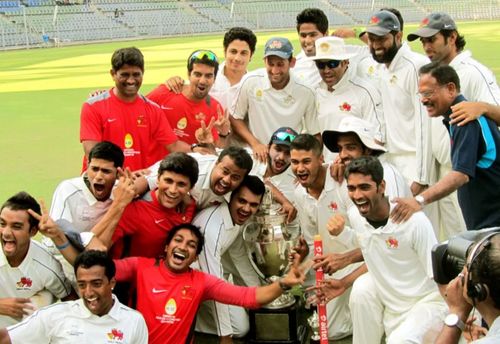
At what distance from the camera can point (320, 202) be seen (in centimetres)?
573

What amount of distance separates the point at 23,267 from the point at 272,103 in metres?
2.67

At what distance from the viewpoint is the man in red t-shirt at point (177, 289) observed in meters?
4.94

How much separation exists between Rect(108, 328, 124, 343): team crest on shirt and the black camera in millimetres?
2057

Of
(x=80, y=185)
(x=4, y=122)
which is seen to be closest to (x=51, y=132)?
(x=4, y=122)

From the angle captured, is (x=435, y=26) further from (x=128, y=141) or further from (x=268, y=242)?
(x=128, y=141)

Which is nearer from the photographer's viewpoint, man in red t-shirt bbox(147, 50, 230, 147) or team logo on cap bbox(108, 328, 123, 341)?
team logo on cap bbox(108, 328, 123, 341)

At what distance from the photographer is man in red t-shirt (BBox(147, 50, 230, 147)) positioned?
6.52m

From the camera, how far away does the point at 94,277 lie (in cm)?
455

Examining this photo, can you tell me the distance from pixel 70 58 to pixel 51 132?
13.8m

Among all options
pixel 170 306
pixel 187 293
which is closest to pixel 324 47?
pixel 187 293

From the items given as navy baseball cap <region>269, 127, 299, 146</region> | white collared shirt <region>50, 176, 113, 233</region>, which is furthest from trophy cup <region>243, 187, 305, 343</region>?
white collared shirt <region>50, 176, 113, 233</region>

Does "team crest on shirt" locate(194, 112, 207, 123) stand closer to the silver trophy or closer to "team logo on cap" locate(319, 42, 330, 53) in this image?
the silver trophy

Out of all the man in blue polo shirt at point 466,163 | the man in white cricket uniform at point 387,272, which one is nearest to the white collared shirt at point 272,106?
the man in blue polo shirt at point 466,163

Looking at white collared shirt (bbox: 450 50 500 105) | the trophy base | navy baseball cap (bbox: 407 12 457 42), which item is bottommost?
the trophy base
